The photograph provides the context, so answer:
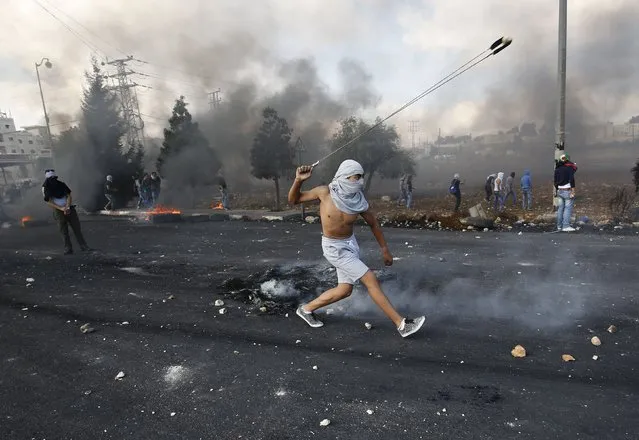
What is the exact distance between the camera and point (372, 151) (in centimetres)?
2355

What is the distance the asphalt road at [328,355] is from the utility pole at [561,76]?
474 cm

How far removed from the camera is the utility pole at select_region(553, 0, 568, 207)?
977cm

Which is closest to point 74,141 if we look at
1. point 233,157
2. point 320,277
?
point 233,157

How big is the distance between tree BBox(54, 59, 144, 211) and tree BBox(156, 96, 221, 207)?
5.18 feet

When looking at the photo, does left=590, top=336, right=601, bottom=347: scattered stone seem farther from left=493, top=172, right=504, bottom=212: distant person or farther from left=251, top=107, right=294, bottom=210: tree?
left=251, top=107, right=294, bottom=210: tree

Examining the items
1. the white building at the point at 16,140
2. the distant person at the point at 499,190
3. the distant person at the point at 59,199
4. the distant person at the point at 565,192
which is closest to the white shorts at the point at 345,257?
the distant person at the point at 59,199

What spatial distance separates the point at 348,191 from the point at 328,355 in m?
1.36

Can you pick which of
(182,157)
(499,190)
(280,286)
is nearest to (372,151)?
(182,157)

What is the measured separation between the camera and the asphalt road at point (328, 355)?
2445 millimetres

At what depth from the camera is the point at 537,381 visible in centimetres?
275

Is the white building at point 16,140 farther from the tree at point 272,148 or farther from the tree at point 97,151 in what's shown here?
the tree at point 272,148

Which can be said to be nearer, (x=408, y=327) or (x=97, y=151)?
(x=408, y=327)

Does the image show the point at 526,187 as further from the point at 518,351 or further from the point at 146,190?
the point at 146,190

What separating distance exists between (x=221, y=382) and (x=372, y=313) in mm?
1670
